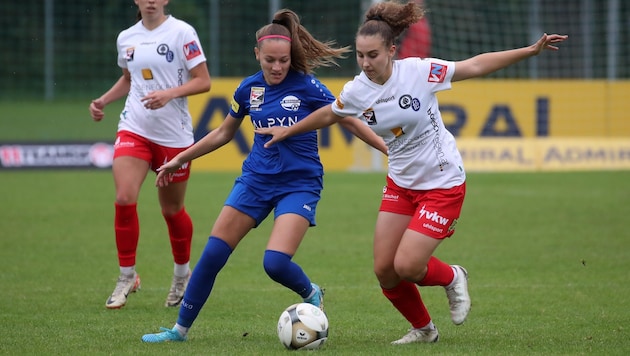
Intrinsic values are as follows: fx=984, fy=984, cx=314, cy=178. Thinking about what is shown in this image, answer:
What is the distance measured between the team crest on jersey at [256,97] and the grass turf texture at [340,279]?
1523mm

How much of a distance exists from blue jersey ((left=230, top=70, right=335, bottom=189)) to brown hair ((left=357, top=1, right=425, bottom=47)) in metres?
0.60

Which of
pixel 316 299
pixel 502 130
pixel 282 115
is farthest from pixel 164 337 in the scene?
pixel 502 130

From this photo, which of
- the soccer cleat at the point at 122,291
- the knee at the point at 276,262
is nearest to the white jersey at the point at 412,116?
the knee at the point at 276,262

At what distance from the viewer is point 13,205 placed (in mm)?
13922

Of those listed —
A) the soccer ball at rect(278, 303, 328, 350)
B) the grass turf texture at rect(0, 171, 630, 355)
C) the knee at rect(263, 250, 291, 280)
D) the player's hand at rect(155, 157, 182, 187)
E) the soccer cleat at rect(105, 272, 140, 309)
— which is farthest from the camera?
the soccer cleat at rect(105, 272, 140, 309)

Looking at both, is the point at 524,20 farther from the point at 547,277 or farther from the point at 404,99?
the point at 404,99

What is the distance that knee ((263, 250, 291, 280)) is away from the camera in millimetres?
6051

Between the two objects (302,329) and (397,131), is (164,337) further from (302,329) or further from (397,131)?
(397,131)

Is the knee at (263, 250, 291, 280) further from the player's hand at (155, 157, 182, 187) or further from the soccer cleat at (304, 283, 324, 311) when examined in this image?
the player's hand at (155, 157, 182, 187)

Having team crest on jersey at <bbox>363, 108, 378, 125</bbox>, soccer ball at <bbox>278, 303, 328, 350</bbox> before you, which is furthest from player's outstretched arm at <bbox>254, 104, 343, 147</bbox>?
soccer ball at <bbox>278, 303, 328, 350</bbox>

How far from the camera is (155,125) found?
25.7 feet

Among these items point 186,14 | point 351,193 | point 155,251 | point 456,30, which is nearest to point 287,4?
point 186,14

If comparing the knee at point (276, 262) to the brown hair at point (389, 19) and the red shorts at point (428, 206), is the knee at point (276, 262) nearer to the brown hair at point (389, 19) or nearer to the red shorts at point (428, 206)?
the red shorts at point (428, 206)

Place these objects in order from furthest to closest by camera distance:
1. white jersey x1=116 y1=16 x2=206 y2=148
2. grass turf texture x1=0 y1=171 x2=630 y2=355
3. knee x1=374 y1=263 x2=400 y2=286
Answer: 1. white jersey x1=116 y1=16 x2=206 y2=148
2. grass turf texture x1=0 y1=171 x2=630 y2=355
3. knee x1=374 y1=263 x2=400 y2=286
